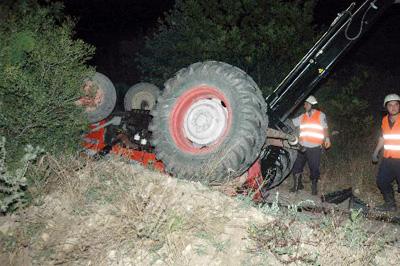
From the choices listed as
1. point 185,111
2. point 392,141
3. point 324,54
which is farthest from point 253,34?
point 185,111

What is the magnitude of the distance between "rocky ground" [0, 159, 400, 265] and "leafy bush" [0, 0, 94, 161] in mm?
892

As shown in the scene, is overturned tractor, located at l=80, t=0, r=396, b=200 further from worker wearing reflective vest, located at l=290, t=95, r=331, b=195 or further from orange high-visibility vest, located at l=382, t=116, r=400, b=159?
orange high-visibility vest, located at l=382, t=116, r=400, b=159

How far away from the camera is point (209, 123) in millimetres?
4230

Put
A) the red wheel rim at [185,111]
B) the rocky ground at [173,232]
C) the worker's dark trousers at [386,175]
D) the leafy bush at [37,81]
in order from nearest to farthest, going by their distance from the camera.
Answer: the rocky ground at [173,232]
the leafy bush at [37,81]
the red wheel rim at [185,111]
the worker's dark trousers at [386,175]

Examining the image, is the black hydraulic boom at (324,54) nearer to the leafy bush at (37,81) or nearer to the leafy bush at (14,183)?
the leafy bush at (37,81)

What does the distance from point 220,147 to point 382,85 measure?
783cm

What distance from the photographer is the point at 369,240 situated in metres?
2.79

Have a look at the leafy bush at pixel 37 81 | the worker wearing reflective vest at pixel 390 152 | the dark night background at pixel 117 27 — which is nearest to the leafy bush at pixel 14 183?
the leafy bush at pixel 37 81

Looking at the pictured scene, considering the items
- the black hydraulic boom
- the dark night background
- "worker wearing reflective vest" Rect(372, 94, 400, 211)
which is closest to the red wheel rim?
the black hydraulic boom

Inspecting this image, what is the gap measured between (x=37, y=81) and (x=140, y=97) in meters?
3.01

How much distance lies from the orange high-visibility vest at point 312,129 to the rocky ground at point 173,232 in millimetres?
3195

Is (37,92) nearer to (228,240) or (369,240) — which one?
(228,240)

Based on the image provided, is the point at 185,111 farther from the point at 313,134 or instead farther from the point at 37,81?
the point at 313,134

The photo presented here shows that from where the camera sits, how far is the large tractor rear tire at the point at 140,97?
7.12 m
